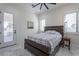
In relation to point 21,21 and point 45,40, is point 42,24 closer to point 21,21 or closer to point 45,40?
point 45,40

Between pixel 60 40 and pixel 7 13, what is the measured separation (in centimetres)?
214

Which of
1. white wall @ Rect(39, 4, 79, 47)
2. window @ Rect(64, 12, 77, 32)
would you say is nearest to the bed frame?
white wall @ Rect(39, 4, 79, 47)

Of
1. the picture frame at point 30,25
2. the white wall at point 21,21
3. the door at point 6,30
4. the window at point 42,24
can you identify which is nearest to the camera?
the door at point 6,30

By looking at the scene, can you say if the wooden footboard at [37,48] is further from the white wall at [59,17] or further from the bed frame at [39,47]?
the white wall at [59,17]

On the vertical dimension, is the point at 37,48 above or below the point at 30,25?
below

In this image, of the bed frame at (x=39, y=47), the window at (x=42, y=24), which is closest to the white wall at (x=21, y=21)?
the window at (x=42, y=24)

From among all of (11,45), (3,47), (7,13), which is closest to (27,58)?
(11,45)

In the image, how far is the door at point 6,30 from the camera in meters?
1.76

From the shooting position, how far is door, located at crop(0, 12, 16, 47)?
176 centimetres

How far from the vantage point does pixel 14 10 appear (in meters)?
1.83

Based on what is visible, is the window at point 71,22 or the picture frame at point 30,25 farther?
the window at point 71,22

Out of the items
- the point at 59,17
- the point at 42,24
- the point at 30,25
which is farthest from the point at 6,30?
the point at 59,17

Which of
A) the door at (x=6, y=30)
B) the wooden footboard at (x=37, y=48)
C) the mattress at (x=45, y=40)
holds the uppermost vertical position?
the door at (x=6, y=30)

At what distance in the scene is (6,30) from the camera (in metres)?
1.77
